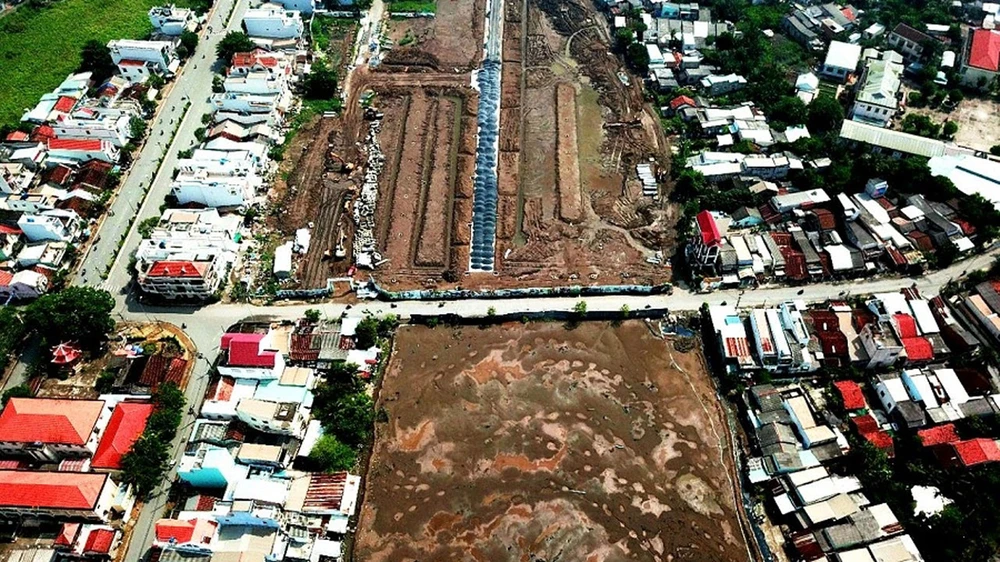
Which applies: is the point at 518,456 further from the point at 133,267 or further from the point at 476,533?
the point at 133,267

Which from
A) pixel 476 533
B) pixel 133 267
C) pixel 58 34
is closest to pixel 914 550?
pixel 476 533

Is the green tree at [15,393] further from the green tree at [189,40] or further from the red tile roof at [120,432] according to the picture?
the green tree at [189,40]

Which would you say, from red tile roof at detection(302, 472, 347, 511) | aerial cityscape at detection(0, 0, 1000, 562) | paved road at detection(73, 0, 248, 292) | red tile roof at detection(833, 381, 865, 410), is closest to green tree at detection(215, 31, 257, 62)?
aerial cityscape at detection(0, 0, 1000, 562)

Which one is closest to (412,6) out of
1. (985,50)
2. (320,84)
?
(320,84)

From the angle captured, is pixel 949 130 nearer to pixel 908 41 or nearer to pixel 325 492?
pixel 908 41

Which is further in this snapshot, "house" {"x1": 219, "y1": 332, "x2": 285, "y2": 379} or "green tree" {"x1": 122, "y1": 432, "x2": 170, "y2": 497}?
"house" {"x1": 219, "y1": 332, "x2": 285, "y2": 379}

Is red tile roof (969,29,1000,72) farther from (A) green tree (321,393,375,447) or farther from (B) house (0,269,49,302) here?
(B) house (0,269,49,302)

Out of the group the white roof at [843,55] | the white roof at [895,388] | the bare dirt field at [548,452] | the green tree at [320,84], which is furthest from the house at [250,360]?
the white roof at [843,55]
